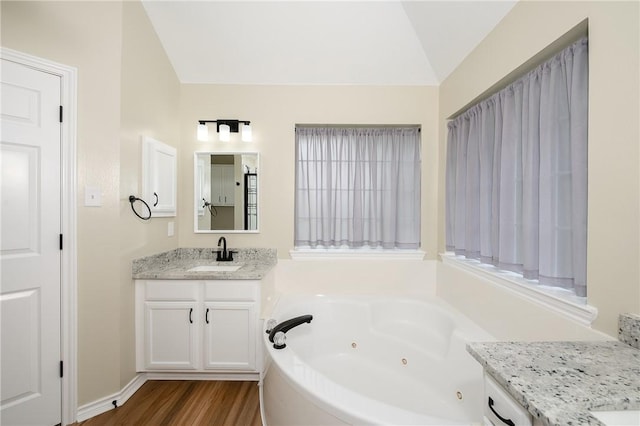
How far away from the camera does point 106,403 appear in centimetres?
177

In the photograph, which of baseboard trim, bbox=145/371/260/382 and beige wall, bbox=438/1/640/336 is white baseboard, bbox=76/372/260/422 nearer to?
baseboard trim, bbox=145/371/260/382

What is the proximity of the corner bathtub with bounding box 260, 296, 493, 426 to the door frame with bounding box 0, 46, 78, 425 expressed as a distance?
120 cm

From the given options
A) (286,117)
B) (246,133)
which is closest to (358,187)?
(286,117)

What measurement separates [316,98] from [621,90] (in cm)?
206

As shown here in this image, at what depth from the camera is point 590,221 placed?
1.15m

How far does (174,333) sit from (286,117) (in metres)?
2.07

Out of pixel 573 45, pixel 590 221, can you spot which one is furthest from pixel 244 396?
pixel 573 45

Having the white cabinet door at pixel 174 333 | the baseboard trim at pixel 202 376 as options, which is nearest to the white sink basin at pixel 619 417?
the baseboard trim at pixel 202 376

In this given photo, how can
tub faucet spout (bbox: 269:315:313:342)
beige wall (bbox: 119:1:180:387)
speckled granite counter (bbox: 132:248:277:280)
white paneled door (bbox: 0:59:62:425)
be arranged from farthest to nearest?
speckled granite counter (bbox: 132:248:277:280) → beige wall (bbox: 119:1:180:387) → tub faucet spout (bbox: 269:315:313:342) → white paneled door (bbox: 0:59:62:425)

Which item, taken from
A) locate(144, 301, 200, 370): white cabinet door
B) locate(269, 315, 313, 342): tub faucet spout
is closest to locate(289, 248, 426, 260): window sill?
locate(269, 315, 313, 342): tub faucet spout

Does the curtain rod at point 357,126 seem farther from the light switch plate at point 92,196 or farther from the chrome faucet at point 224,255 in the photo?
the light switch plate at point 92,196

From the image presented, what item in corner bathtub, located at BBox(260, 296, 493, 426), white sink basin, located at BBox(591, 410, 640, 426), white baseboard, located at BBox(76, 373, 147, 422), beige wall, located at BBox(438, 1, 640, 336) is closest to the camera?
white sink basin, located at BBox(591, 410, 640, 426)

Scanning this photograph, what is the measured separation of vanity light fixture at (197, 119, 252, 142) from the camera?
8.24ft

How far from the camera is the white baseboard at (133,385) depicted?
171cm
